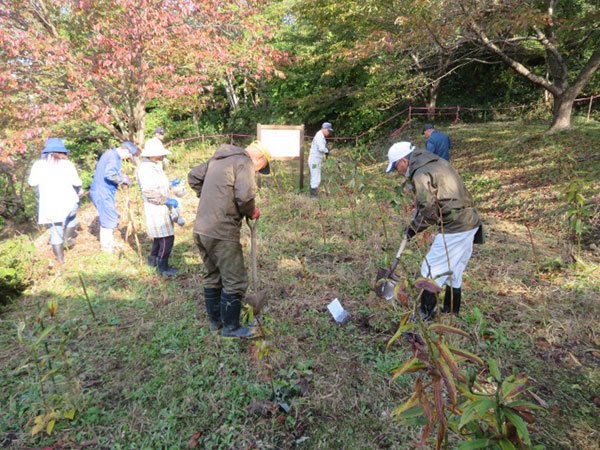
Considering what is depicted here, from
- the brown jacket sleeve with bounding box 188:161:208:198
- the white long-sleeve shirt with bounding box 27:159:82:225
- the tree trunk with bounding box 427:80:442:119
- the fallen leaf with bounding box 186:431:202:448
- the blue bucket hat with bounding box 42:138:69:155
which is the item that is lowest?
the fallen leaf with bounding box 186:431:202:448

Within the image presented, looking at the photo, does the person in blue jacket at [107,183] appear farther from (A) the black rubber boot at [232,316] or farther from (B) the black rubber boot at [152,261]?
(A) the black rubber boot at [232,316]

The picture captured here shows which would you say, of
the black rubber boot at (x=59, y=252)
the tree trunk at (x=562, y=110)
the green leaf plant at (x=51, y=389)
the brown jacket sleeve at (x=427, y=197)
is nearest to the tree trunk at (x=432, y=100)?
the tree trunk at (x=562, y=110)

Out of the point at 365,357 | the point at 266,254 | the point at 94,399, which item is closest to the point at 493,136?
the point at 266,254

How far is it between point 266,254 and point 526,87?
12.9 metres

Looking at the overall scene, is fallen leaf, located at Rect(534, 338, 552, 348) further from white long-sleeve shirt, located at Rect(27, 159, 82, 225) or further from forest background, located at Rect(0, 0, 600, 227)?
white long-sleeve shirt, located at Rect(27, 159, 82, 225)

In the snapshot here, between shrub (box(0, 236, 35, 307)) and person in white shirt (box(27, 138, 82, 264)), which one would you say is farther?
person in white shirt (box(27, 138, 82, 264))

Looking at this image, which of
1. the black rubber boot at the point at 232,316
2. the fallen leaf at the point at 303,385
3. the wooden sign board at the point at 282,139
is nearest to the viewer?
the fallen leaf at the point at 303,385

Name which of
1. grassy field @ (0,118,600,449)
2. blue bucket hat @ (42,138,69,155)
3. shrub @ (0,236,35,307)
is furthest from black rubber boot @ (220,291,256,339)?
blue bucket hat @ (42,138,69,155)

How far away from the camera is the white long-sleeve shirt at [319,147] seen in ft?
21.6

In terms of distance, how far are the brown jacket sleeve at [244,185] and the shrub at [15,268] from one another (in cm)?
296

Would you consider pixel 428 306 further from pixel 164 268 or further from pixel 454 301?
pixel 164 268

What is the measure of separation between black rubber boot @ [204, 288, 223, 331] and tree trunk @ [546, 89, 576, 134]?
8.87m

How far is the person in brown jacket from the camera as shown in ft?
8.31

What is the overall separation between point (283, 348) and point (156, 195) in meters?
2.25
